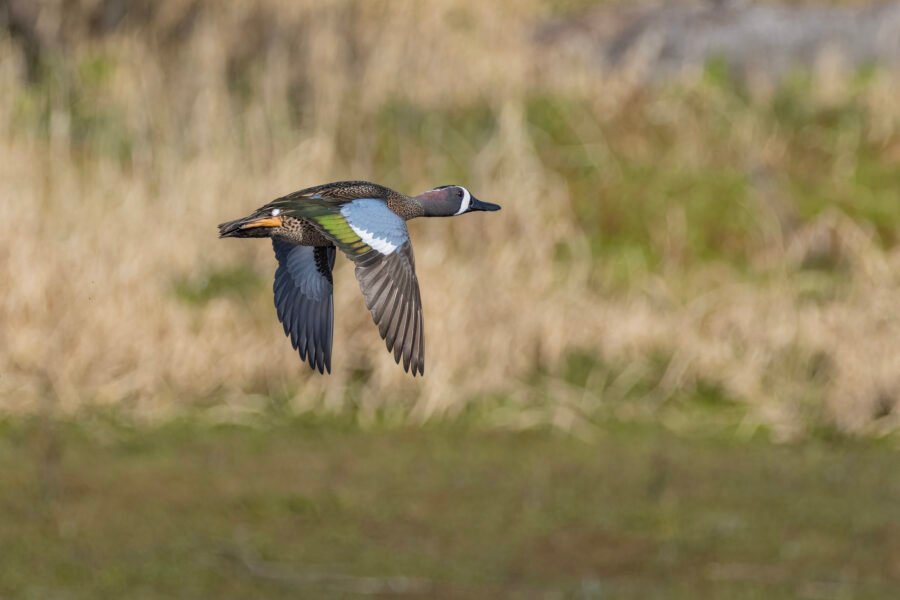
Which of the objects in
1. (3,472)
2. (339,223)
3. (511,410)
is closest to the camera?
(339,223)

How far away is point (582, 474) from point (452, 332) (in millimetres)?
993

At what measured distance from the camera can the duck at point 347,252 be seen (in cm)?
255

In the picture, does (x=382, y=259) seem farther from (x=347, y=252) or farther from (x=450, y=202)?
(x=450, y=202)

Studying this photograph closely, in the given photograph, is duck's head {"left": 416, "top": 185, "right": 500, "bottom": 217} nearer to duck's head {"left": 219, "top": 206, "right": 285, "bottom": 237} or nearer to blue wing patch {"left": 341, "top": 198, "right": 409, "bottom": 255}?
blue wing patch {"left": 341, "top": 198, "right": 409, "bottom": 255}

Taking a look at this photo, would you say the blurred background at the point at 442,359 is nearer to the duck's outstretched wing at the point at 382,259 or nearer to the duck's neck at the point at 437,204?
the duck's neck at the point at 437,204

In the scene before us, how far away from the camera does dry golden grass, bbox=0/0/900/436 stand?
29.6 feet

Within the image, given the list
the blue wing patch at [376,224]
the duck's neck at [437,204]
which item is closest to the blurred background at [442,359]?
the duck's neck at [437,204]

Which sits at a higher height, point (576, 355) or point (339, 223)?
point (339, 223)

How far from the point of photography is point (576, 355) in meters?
10.0

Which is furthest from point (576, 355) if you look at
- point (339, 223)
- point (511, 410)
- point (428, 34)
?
point (339, 223)

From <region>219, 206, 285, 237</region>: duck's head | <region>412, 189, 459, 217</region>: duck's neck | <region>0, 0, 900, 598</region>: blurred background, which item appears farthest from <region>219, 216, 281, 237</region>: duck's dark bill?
<region>0, 0, 900, 598</region>: blurred background

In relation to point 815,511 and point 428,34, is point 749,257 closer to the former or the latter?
point 815,511

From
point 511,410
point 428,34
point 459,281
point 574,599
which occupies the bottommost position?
point 574,599

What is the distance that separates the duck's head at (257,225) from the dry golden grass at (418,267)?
5.22m
